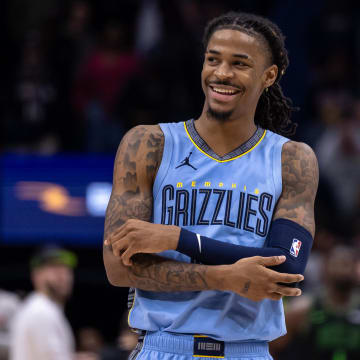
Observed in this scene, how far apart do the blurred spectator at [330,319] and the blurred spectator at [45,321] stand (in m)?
1.88

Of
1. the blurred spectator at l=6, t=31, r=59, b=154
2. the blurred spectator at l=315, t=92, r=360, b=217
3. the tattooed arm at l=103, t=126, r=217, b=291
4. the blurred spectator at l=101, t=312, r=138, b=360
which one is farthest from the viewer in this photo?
the blurred spectator at l=6, t=31, r=59, b=154

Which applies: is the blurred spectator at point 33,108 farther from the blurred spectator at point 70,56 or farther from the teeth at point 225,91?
the teeth at point 225,91

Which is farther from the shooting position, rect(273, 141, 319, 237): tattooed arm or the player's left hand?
rect(273, 141, 319, 237): tattooed arm

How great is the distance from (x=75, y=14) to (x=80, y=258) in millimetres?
3361

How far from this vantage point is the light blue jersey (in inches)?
135

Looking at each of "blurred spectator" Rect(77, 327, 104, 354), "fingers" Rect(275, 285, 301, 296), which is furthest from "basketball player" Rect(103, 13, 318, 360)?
"blurred spectator" Rect(77, 327, 104, 354)

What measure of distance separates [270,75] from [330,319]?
11.5 ft

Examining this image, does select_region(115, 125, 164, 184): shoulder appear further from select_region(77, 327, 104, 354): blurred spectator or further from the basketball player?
select_region(77, 327, 104, 354): blurred spectator

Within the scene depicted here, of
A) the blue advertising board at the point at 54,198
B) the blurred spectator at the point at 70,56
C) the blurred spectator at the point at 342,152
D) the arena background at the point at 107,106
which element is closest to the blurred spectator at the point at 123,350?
the arena background at the point at 107,106

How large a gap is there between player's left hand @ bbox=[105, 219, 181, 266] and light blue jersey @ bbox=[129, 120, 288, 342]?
0.21 metres

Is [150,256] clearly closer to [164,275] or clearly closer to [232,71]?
[164,275]

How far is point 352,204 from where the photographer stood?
9.84 meters

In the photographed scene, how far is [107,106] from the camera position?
10.4 metres

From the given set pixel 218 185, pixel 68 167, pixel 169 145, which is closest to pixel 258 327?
pixel 218 185
